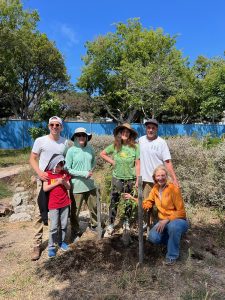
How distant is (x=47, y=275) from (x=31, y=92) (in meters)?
25.8

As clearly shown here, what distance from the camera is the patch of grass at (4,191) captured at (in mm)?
8705

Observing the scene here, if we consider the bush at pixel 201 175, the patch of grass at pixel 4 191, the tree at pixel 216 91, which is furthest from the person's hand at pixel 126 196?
the tree at pixel 216 91

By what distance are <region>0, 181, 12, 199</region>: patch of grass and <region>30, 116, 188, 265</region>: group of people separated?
465cm

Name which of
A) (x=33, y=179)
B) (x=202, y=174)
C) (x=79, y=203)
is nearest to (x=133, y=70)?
(x=33, y=179)

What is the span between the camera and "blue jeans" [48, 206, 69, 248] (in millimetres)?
4172

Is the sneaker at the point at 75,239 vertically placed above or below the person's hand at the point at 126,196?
below

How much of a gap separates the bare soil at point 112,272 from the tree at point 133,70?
2014 cm

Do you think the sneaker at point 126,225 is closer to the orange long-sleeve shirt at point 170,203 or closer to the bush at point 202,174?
the orange long-sleeve shirt at point 170,203

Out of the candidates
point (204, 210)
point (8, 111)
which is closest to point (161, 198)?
point (204, 210)

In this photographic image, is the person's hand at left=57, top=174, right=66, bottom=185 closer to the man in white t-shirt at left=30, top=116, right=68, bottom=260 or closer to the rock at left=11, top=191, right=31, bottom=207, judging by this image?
the man in white t-shirt at left=30, top=116, right=68, bottom=260

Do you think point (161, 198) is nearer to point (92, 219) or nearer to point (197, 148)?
point (92, 219)

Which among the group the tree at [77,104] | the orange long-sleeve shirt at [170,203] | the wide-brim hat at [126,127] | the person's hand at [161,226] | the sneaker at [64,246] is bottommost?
the sneaker at [64,246]

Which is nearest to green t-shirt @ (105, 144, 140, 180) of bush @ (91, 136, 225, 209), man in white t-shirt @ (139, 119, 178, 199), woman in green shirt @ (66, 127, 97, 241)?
man in white t-shirt @ (139, 119, 178, 199)

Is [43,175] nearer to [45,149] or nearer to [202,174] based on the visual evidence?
[45,149]
